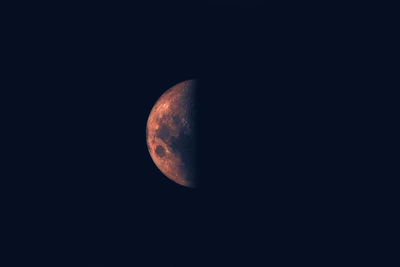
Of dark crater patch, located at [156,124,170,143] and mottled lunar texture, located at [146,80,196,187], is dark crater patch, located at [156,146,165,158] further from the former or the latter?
dark crater patch, located at [156,124,170,143]

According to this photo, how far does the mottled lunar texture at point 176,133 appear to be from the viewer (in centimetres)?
391

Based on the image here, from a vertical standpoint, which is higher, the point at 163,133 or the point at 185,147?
the point at 163,133

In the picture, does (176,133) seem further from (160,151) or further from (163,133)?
(160,151)

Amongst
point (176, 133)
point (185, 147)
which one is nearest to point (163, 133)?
point (176, 133)

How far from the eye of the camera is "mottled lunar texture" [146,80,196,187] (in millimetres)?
3914

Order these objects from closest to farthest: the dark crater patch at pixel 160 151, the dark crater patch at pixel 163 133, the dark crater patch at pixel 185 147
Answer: the dark crater patch at pixel 185 147, the dark crater patch at pixel 163 133, the dark crater patch at pixel 160 151

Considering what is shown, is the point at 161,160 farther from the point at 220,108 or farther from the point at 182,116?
the point at 220,108

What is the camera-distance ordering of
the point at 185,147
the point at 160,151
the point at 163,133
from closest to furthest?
the point at 185,147
the point at 163,133
the point at 160,151

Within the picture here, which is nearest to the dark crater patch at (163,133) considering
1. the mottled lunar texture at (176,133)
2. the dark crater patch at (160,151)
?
the mottled lunar texture at (176,133)

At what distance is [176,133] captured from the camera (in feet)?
13.0

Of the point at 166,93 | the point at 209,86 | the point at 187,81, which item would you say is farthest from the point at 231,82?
the point at 166,93

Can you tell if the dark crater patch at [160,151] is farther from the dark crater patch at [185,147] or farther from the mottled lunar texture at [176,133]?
the dark crater patch at [185,147]

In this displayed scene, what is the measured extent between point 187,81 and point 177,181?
5.16 ft

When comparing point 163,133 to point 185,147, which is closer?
point 185,147
